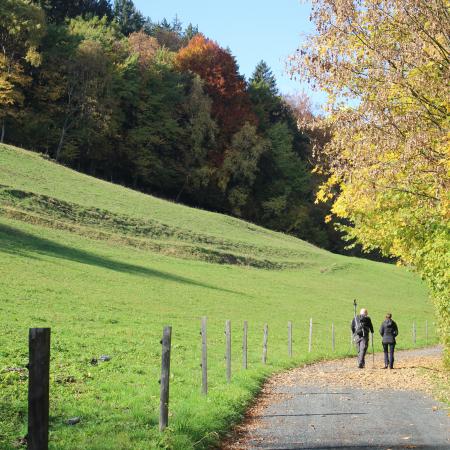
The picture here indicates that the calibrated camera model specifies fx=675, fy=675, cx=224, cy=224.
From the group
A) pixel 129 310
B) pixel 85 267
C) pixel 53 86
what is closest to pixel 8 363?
pixel 129 310

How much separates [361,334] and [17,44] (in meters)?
62.8

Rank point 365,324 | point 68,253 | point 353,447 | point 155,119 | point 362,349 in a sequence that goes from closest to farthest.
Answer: point 353,447, point 362,349, point 365,324, point 68,253, point 155,119

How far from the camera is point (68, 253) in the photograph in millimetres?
41000

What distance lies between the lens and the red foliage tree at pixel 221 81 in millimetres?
97188

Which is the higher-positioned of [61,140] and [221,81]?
[221,81]

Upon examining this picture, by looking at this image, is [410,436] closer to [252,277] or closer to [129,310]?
[129,310]

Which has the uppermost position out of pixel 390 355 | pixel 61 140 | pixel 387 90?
pixel 61 140

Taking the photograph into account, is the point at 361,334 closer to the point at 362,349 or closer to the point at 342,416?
the point at 362,349

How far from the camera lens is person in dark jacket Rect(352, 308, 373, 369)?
23953 millimetres

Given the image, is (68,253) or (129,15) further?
(129,15)

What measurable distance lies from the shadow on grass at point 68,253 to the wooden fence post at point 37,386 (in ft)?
107

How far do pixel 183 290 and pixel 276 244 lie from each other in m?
30.1

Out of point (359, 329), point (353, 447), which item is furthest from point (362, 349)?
point (353, 447)

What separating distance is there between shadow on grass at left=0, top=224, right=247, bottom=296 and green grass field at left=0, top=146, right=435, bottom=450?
174 mm
